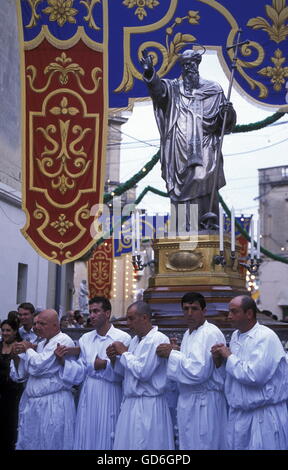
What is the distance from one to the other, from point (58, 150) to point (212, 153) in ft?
7.09

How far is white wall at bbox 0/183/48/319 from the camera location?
13.1 metres

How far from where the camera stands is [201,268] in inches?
291

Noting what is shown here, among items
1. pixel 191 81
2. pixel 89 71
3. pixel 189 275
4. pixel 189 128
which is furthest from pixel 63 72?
pixel 189 275

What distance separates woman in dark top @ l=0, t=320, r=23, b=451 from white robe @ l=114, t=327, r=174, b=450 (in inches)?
54.3

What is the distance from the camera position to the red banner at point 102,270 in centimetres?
1553

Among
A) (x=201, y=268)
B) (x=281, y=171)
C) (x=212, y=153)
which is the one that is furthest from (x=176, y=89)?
(x=281, y=171)

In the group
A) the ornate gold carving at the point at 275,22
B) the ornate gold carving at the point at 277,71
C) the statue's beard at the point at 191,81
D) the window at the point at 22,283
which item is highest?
the ornate gold carving at the point at 275,22

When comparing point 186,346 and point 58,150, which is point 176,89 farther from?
point 186,346

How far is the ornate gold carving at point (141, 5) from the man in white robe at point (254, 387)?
5.74 metres

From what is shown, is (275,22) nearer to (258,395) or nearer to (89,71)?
(89,71)

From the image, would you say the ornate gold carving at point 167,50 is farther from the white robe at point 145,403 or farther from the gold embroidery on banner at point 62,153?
the white robe at point 145,403

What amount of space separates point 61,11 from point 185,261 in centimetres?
396

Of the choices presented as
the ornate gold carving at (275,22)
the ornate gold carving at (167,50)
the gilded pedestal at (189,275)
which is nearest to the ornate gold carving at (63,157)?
the ornate gold carving at (167,50)

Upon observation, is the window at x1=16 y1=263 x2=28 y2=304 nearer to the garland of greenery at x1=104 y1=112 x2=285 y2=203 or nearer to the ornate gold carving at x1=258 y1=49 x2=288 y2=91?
the garland of greenery at x1=104 y1=112 x2=285 y2=203
